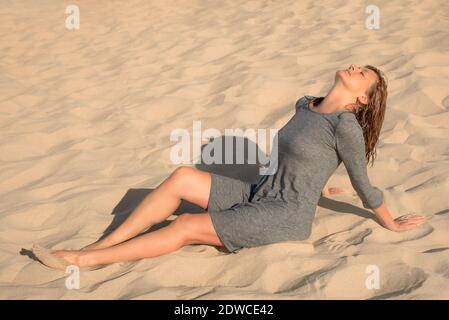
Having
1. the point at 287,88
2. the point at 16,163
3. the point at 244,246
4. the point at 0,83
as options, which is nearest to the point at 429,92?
the point at 287,88

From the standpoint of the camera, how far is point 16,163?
3613 mm

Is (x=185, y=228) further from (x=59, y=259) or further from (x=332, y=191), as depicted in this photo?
(x=332, y=191)

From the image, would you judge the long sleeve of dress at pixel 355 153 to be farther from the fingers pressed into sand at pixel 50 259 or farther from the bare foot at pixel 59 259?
the fingers pressed into sand at pixel 50 259

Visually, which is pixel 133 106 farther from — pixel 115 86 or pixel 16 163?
pixel 16 163

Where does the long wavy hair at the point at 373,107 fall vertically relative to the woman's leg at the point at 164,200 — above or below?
above

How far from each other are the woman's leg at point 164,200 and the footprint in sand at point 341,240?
639 mm

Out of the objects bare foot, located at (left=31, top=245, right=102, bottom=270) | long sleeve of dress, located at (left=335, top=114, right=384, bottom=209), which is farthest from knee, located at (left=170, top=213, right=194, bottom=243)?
long sleeve of dress, located at (left=335, top=114, right=384, bottom=209)

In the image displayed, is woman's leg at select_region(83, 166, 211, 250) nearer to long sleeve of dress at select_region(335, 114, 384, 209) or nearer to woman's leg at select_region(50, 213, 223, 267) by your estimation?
woman's leg at select_region(50, 213, 223, 267)

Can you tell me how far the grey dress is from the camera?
232cm

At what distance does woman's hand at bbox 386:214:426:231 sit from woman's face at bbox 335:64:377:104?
25.5 inches

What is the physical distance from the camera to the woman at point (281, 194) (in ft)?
7.65

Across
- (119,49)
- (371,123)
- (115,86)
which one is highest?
(119,49)

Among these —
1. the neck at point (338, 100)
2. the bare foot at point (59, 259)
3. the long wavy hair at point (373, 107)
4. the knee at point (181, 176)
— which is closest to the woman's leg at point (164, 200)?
the knee at point (181, 176)
